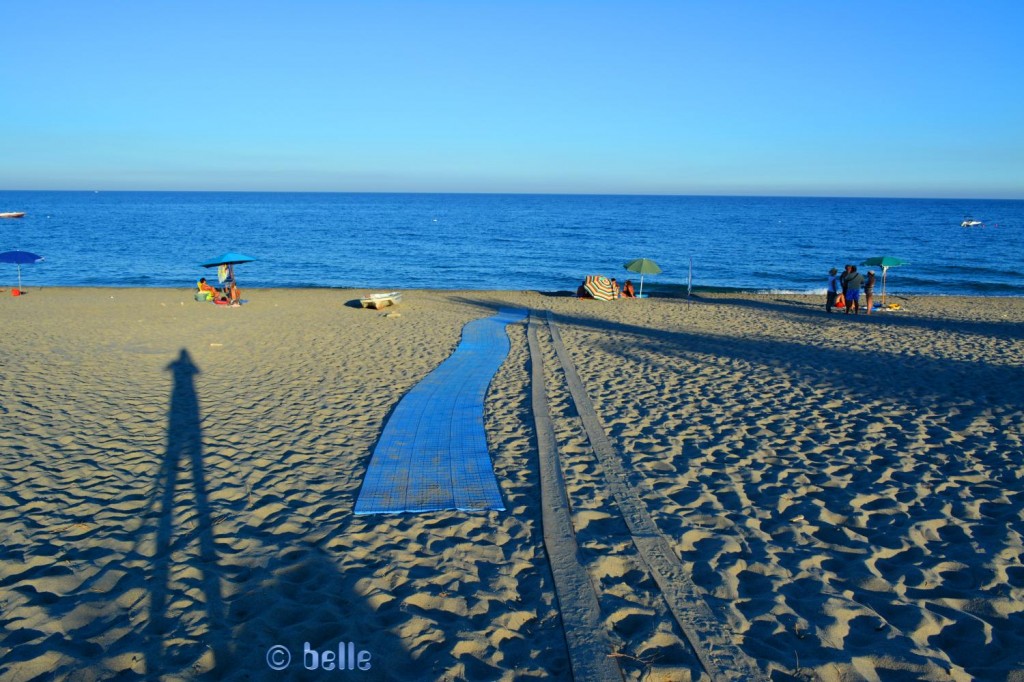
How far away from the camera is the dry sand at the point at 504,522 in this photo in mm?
3990

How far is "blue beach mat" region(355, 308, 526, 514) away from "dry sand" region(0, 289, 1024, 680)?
0.22 metres

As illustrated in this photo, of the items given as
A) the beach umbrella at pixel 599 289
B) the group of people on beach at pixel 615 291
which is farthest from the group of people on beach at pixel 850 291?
the beach umbrella at pixel 599 289

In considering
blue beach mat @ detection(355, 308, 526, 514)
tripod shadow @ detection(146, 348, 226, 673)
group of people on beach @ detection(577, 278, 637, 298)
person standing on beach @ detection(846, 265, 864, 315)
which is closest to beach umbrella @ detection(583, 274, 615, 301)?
group of people on beach @ detection(577, 278, 637, 298)

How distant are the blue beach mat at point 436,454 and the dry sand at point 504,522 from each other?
0.22m

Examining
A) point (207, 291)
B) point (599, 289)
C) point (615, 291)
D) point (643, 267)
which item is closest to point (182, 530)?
point (207, 291)

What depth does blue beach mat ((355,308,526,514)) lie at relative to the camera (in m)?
6.07

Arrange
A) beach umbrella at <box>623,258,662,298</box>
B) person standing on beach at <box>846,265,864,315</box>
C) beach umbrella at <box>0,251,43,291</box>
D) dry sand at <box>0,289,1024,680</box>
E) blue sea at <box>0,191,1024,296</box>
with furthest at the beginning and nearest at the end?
blue sea at <box>0,191,1024,296</box> → beach umbrella at <box>623,258,662,298</box> → beach umbrella at <box>0,251,43,291</box> → person standing on beach at <box>846,265,864,315</box> → dry sand at <box>0,289,1024,680</box>

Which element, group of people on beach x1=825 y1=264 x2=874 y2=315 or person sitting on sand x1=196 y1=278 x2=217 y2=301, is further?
person sitting on sand x1=196 y1=278 x2=217 y2=301

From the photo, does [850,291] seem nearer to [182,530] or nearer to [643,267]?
[643,267]

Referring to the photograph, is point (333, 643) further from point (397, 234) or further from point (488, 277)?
point (397, 234)

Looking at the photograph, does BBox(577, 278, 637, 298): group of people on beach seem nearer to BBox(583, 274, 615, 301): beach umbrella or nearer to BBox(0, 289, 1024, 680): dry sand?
BBox(583, 274, 615, 301): beach umbrella

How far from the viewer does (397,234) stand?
58156 mm

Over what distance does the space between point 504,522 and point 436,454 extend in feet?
5.83

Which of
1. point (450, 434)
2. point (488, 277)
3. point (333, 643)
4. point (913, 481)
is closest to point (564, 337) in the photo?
point (450, 434)
